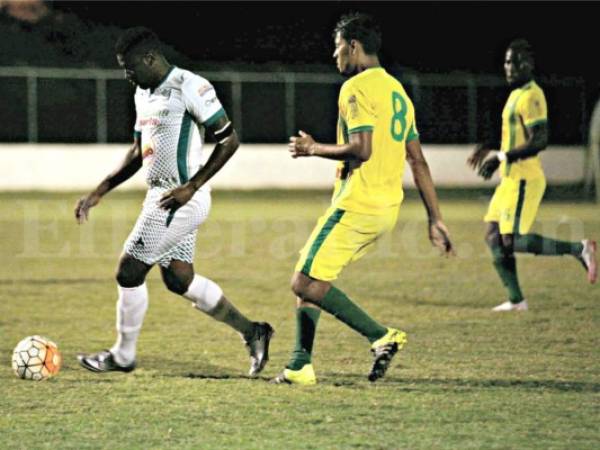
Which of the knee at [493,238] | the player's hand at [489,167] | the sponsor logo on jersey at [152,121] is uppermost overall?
the sponsor logo on jersey at [152,121]

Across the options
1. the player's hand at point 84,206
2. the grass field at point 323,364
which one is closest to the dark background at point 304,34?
the grass field at point 323,364

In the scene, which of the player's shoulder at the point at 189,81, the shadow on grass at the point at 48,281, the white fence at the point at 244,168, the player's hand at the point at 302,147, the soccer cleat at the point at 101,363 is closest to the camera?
the player's hand at the point at 302,147

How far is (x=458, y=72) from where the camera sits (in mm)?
38625

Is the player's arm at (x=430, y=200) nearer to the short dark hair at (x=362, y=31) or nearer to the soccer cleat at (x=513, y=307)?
the short dark hair at (x=362, y=31)

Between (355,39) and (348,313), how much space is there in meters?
1.62

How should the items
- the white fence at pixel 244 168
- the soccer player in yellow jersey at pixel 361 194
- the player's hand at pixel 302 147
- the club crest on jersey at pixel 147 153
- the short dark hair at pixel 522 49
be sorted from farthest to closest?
the white fence at pixel 244 168, the short dark hair at pixel 522 49, the club crest on jersey at pixel 147 153, the soccer player in yellow jersey at pixel 361 194, the player's hand at pixel 302 147

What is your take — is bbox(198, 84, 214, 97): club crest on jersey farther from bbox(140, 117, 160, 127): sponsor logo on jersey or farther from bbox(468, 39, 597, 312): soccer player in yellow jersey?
bbox(468, 39, 597, 312): soccer player in yellow jersey

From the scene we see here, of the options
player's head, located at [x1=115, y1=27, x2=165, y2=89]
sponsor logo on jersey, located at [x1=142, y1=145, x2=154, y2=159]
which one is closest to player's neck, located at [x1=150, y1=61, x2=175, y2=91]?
player's head, located at [x1=115, y1=27, x2=165, y2=89]

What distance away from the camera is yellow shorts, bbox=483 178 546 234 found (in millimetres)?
10516

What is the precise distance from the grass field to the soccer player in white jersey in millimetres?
354

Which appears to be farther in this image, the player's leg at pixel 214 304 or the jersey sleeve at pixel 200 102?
the player's leg at pixel 214 304

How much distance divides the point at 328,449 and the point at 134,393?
5.77ft

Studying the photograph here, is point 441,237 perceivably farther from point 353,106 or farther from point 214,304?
point 214,304

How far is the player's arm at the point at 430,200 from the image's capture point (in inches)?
277
